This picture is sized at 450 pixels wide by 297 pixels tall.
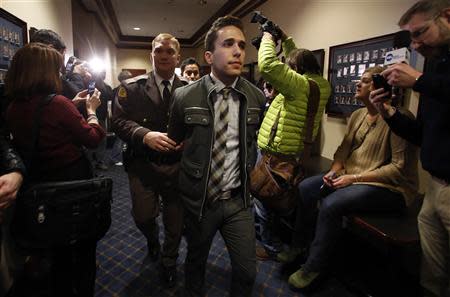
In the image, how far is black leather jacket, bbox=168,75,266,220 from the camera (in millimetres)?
1335

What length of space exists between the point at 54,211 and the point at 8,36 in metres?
1.66

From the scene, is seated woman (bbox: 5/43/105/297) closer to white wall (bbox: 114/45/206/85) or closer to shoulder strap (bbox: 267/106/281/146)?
shoulder strap (bbox: 267/106/281/146)

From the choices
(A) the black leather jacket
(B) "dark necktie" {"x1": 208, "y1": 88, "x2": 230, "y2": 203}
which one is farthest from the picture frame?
(B) "dark necktie" {"x1": 208, "y1": 88, "x2": 230, "y2": 203}

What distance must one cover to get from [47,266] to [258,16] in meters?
2.33

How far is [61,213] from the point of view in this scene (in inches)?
51.3

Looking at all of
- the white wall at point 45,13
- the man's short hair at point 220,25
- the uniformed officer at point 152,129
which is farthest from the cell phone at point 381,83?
the white wall at point 45,13

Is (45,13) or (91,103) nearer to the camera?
(91,103)

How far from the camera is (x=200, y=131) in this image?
4.40 ft

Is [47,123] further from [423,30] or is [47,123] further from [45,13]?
[45,13]

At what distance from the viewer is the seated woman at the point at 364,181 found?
1784 millimetres

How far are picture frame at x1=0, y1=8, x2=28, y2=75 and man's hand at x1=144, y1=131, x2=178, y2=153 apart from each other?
4.36 feet

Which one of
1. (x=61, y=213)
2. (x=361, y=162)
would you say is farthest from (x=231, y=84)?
(x=361, y=162)

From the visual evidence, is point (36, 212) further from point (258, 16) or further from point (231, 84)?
point (258, 16)

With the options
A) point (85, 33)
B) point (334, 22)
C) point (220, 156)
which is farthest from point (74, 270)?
point (85, 33)
